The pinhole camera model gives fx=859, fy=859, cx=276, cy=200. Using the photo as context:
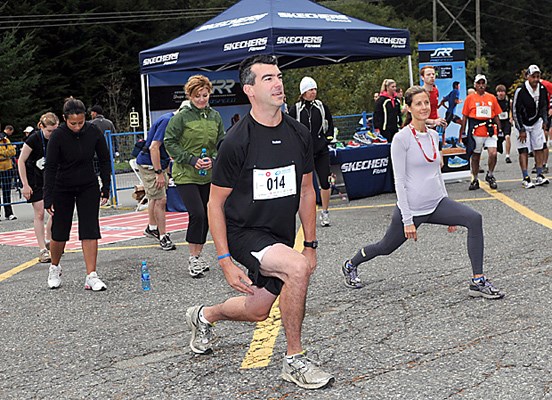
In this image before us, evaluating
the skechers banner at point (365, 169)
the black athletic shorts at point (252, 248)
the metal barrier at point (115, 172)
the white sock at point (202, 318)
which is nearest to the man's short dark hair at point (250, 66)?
the black athletic shorts at point (252, 248)

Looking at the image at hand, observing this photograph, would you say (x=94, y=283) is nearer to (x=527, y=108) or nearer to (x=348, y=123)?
(x=527, y=108)

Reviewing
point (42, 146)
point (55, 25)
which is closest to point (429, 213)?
point (42, 146)

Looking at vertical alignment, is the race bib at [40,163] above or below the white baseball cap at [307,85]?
below

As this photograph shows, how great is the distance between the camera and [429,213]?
683cm

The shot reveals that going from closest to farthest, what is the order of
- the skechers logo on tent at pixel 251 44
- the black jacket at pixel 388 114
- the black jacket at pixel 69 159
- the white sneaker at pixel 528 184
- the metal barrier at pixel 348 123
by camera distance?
the black jacket at pixel 69 159, the skechers logo on tent at pixel 251 44, the white sneaker at pixel 528 184, the black jacket at pixel 388 114, the metal barrier at pixel 348 123

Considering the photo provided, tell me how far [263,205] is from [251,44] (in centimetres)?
805

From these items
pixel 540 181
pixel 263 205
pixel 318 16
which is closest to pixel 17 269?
pixel 263 205

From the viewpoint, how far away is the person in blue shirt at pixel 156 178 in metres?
9.33

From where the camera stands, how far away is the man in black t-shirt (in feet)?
15.6

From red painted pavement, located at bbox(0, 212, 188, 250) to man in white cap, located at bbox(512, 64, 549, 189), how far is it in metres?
5.57

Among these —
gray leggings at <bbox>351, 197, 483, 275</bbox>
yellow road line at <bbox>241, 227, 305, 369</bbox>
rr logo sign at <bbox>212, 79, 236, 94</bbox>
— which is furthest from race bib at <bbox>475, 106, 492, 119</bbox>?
yellow road line at <bbox>241, 227, 305, 369</bbox>

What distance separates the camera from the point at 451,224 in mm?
6785

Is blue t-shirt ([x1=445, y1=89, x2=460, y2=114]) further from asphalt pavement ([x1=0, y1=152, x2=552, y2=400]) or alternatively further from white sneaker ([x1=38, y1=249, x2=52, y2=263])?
white sneaker ([x1=38, y1=249, x2=52, y2=263])

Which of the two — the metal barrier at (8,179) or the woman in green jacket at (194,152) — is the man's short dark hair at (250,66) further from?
the metal barrier at (8,179)
